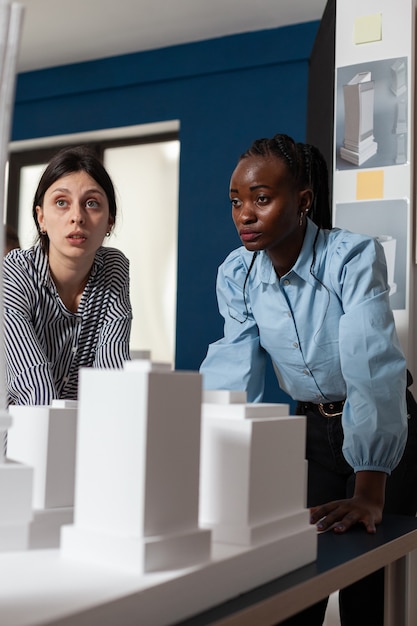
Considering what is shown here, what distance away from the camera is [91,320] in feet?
5.38

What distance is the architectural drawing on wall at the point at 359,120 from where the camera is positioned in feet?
7.88

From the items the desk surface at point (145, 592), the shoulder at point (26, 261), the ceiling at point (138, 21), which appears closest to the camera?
the desk surface at point (145, 592)

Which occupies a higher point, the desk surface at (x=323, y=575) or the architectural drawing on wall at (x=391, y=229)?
the architectural drawing on wall at (x=391, y=229)

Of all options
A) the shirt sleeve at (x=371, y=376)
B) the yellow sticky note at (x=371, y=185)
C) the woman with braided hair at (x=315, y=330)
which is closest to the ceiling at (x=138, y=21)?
the yellow sticky note at (x=371, y=185)

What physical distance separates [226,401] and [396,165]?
173 cm

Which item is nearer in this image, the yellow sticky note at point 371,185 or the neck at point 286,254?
the neck at point 286,254

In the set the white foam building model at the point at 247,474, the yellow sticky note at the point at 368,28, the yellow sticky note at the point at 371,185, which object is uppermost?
the yellow sticky note at the point at 368,28

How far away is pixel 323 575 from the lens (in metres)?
0.81

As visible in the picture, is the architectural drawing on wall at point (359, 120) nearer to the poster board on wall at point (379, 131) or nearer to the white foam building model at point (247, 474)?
the poster board on wall at point (379, 131)

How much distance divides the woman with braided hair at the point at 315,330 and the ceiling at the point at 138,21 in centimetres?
246

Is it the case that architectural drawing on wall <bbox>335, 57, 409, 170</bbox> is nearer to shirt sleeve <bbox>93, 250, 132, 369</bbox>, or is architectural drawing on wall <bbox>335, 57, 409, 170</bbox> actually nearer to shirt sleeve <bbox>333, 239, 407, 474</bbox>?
shirt sleeve <bbox>93, 250, 132, 369</bbox>

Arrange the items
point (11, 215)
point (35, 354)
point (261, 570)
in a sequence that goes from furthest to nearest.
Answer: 1. point (11, 215)
2. point (35, 354)
3. point (261, 570)

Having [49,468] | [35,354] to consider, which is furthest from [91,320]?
[49,468]

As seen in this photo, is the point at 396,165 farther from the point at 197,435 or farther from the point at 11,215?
the point at 11,215
